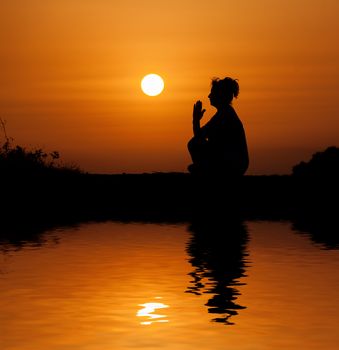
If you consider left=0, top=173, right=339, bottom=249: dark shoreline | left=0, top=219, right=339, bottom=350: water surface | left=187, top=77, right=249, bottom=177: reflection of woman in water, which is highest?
left=187, top=77, right=249, bottom=177: reflection of woman in water

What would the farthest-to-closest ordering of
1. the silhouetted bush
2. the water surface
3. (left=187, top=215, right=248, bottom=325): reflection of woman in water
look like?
the silhouetted bush, (left=187, top=215, right=248, bottom=325): reflection of woman in water, the water surface

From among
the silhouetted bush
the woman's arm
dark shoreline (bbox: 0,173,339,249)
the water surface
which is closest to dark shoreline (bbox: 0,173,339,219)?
dark shoreline (bbox: 0,173,339,249)

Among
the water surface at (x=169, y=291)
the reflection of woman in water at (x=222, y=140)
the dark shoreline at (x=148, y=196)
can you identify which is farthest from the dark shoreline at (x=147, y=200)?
the reflection of woman in water at (x=222, y=140)

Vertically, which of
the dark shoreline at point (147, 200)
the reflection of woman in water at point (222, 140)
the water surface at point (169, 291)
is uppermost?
the reflection of woman in water at point (222, 140)

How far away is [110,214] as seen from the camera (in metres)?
18.4

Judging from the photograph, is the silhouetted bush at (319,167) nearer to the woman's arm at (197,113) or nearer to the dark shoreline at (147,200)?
the dark shoreline at (147,200)

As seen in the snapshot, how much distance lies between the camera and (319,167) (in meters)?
21.0

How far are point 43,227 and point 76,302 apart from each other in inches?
283

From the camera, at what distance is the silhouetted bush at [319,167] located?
19.9 m

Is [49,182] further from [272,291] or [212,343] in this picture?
[212,343]

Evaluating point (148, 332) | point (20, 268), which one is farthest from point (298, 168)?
point (148, 332)

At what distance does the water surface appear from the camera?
7.41 metres

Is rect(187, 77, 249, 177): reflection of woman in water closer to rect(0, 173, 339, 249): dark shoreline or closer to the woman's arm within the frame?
the woman's arm

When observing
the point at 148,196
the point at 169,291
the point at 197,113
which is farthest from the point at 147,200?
the point at 169,291
